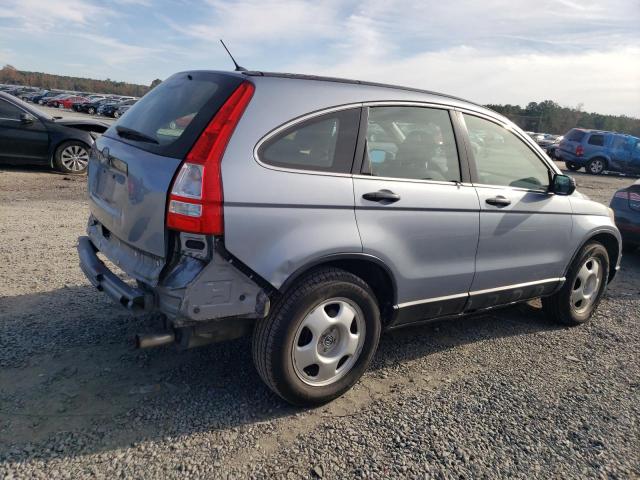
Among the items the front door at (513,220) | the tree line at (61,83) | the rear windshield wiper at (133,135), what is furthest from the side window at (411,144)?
the tree line at (61,83)

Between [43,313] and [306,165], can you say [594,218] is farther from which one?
[43,313]

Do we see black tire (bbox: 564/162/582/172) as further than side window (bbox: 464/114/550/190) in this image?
Yes

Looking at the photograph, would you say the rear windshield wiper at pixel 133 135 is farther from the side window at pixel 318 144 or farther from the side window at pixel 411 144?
the side window at pixel 411 144

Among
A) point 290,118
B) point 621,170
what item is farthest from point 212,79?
point 621,170

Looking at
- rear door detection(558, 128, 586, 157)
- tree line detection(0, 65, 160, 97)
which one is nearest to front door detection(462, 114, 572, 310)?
rear door detection(558, 128, 586, 157)

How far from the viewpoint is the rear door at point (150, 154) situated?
104 inches

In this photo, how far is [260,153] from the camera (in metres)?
2.69

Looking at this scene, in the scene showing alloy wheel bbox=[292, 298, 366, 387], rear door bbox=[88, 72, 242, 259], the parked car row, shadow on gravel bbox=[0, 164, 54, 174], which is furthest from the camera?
the parked car row

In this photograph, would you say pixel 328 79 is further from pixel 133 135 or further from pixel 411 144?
pixel 133 135

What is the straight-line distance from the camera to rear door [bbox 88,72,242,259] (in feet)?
8.70

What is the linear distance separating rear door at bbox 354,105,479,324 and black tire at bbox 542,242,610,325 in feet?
4.43

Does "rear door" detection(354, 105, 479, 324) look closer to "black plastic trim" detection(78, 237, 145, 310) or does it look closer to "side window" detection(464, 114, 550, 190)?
"side window" detection(464, 114, 550, 190)

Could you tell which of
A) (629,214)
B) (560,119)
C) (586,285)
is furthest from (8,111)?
(560,119)

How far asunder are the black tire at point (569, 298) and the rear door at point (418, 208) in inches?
53.2
